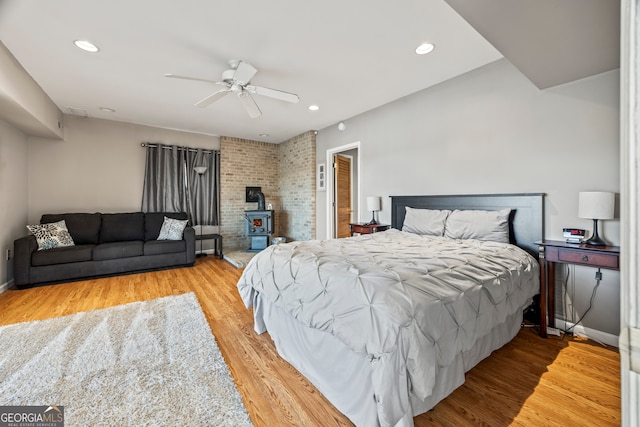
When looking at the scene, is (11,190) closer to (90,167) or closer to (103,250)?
(90,167)

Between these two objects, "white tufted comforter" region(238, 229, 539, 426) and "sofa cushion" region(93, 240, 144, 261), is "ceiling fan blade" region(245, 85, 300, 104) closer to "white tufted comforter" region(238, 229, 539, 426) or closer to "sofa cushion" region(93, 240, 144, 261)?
"white tufted comforter" region(238, 229, 539, 426)

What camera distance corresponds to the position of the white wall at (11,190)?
12.1 ft

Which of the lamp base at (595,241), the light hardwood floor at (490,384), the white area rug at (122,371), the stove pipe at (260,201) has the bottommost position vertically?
the light hardwood floor at (490,384)

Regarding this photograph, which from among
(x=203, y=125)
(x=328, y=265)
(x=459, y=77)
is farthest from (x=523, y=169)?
(x=203, y=125)

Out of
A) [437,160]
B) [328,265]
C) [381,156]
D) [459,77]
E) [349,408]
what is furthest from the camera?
[381,156]

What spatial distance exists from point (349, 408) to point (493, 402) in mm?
911

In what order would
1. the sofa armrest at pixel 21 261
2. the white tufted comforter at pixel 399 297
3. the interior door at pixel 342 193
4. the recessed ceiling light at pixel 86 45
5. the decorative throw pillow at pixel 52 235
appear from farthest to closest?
the interior door at pixel 342 193 → the decorative throw pillow at pixel 52 235 → the sofa armrest at pixel 21 261 → the recessed ceiling light at pixel 86 45 → the white tufted comforter at pixel 399 297

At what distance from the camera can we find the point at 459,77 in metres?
3.36

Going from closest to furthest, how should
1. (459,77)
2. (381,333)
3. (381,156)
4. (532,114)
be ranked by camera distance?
1. (381,333)
2. (532,114)
3. (459,77)
4. (381,156)

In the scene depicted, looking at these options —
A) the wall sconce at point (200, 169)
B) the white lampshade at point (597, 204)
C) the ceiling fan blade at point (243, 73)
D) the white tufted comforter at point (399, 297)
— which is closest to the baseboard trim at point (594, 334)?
the white tufted comforter at point (399, 297)

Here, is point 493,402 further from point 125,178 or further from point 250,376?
point 125,178

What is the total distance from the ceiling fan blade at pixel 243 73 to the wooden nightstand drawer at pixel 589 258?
336 cm

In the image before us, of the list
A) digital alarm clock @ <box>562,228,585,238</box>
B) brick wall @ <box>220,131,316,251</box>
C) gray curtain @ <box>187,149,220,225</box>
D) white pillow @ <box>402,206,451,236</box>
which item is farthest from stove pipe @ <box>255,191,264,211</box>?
digital alarm clock @ <box>562,228,585,238</box>

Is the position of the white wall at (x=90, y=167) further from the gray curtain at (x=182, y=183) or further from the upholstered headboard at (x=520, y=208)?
the upholstered headboard at (x=520, y=208)
